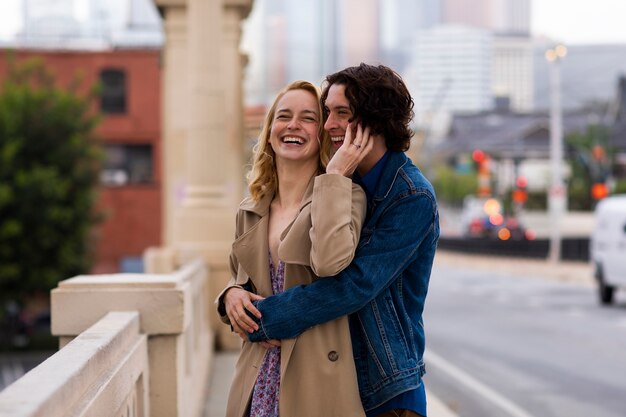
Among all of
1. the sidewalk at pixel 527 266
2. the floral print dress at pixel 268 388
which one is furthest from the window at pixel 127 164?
the floral print dress at pixel 268 388

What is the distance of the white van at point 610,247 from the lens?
21172 millimetres

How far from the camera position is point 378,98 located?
11.0ft

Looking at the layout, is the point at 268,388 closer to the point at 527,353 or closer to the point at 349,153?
the point at 349,153

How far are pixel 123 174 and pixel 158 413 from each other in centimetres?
4496

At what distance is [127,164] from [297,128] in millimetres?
47086

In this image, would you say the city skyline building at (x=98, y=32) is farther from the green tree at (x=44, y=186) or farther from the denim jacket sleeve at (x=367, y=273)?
the denim jacket sleeve at (x=367, y=273)

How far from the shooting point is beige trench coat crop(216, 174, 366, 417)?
10.6 ft

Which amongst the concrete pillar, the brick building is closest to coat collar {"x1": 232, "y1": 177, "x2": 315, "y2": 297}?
the concrete pillar

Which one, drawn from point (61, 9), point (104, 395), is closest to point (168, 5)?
point (104, 395)

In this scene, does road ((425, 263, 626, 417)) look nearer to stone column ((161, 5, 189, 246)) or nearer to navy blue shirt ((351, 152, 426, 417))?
stone column ((161, 5, 189, 246))

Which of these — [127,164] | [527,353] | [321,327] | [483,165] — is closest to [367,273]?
[321,327]

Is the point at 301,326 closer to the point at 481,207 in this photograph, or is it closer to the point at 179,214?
the point at 179,214

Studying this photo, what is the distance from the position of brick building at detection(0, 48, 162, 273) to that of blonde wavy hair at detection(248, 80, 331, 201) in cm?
4526

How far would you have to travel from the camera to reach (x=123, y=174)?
163ft
